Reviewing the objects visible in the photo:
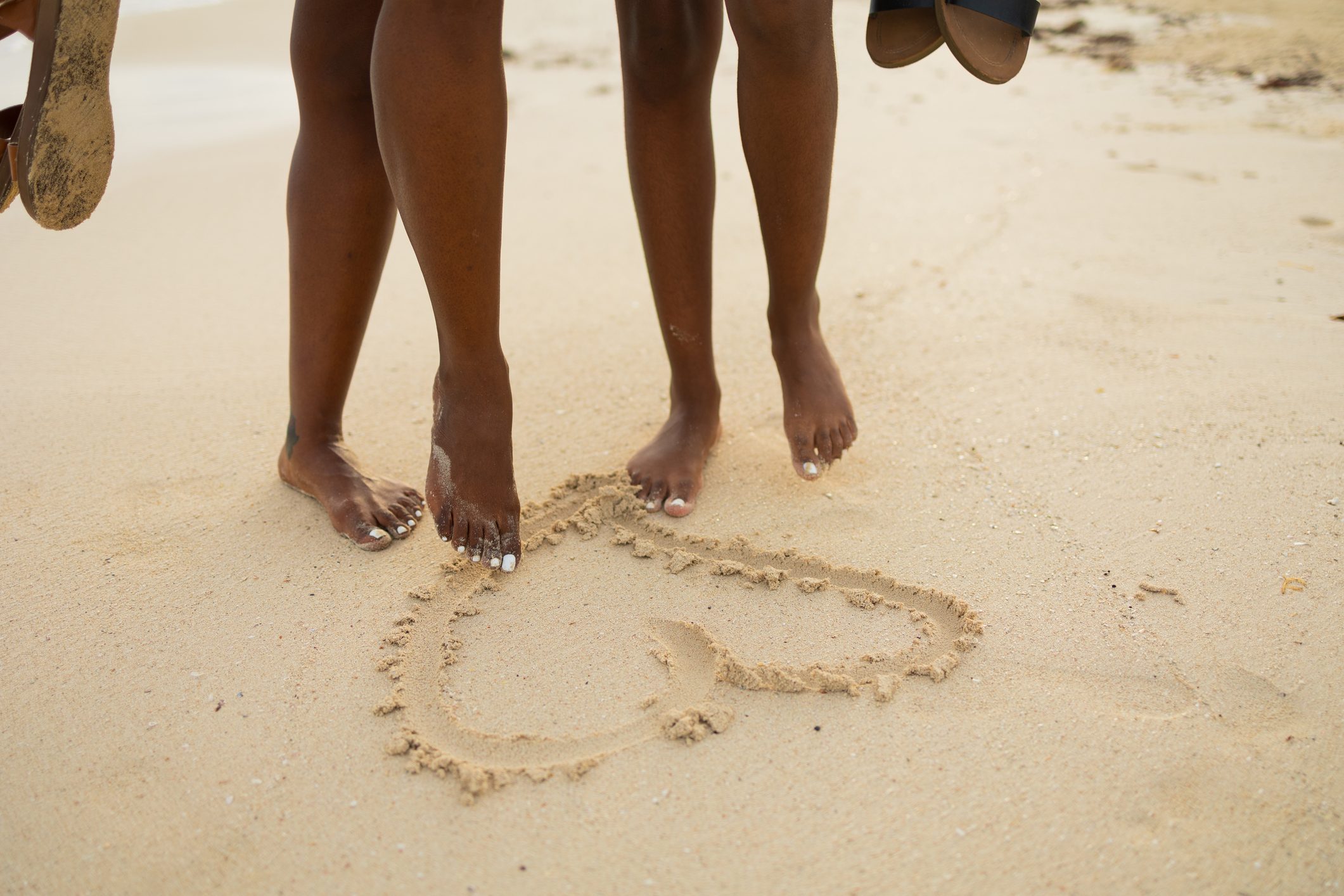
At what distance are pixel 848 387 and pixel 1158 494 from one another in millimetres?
639

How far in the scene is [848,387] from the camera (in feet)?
6.75

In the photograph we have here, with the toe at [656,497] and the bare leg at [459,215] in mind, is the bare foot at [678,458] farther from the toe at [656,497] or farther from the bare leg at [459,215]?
the bare leg at [459,215]

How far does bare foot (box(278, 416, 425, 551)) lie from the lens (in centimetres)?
160

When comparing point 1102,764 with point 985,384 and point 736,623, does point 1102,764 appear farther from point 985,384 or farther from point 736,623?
point 985,384

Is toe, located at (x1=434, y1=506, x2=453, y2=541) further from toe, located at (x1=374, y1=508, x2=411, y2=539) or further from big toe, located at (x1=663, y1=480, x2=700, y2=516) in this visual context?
big toe, located at (x1=663, y1=480, x2=700, y2=516)

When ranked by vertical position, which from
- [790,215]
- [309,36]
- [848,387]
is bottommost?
[848,387]

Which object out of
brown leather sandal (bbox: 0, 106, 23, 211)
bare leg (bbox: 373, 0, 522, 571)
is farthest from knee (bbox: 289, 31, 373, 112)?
brown leather sandal (bbox: 0, 106, 23, 211)

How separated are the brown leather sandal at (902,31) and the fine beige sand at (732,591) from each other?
2.17 ft

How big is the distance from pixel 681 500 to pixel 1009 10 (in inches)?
36.5

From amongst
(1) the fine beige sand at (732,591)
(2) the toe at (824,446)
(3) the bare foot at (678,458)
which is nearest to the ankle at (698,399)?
(3) the bare foot at (678,458)

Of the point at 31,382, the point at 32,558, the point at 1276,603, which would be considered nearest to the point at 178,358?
the point at 31,382

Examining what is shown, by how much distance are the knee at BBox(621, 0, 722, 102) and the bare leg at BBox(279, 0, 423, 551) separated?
0.41 meters

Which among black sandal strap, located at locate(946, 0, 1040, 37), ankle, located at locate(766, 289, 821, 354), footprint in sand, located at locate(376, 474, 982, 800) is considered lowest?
footprint in sand, located at locate(376, 474, 982, 800)

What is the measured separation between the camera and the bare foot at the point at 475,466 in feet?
4.61
